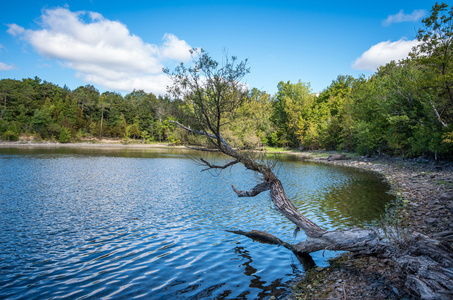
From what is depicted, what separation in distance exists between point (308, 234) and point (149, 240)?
22.6 feet

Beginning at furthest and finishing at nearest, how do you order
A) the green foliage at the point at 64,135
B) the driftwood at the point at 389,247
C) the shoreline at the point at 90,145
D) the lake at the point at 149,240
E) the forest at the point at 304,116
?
the green foliage at the point at 64,135, the shoreline at the point at 90,145, the forest at the point at 304,116, the lake at the point at 149,240, the driftwood at the point at 389,247

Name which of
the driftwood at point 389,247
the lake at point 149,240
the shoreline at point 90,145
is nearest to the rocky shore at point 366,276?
the driftwood at point 389,247

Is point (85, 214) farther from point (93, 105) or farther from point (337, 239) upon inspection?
point (93, 105)

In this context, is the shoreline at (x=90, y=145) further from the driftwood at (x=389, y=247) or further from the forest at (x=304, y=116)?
the driftwood at (x=389, y=247)

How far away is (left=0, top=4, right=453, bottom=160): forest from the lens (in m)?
29.4

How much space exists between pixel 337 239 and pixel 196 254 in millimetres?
5228

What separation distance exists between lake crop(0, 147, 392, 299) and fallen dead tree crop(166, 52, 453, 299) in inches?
35.8

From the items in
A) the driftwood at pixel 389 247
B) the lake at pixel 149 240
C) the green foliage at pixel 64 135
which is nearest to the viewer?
the driftwood at pixel 389 247

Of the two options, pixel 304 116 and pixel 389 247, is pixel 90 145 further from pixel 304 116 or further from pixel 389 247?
pixel 389 247

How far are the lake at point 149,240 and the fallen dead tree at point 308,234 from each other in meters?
0.91

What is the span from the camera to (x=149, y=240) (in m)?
11.2

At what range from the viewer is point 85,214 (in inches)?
582

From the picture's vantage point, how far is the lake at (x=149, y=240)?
743 cm

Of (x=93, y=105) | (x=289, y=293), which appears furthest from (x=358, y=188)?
(x=93, y=105)
